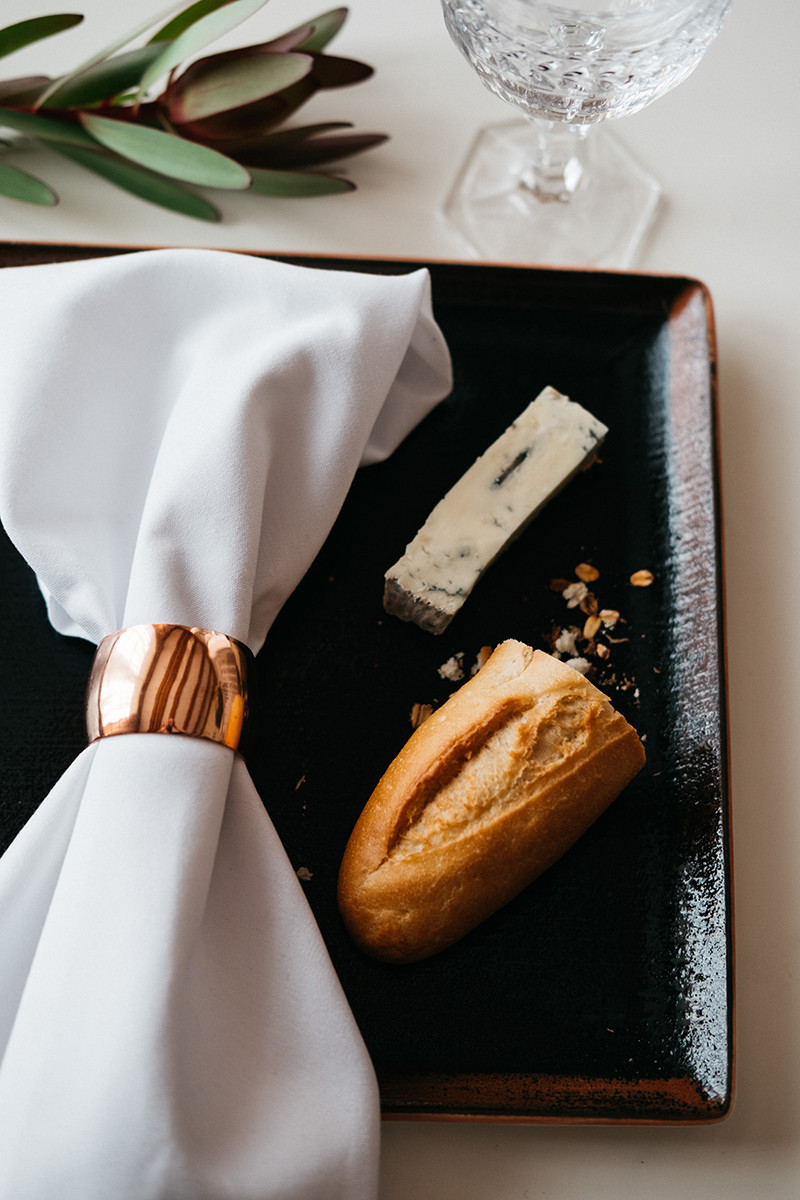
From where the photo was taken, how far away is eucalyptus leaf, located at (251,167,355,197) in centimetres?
98

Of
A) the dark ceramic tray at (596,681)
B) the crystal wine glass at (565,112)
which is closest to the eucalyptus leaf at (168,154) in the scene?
the dark ceramic tray at (596,681)

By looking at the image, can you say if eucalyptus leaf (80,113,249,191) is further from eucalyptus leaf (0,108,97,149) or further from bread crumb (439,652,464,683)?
bread crumb (439,652,464,683)

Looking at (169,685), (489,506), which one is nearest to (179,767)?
(169,685)

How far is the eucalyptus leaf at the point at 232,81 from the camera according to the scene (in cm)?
91

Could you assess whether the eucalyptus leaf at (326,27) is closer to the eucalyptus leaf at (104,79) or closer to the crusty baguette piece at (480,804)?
the eucalyptus leaf at (104,79)

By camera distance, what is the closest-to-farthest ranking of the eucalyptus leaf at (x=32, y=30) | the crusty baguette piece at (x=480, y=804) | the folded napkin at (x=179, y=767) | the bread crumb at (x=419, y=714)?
1. the folded napkin at (x=179, y=767)
2. the crusty baguette piece at (x=480, y=804)
3. the bread crumb at (x=419, y=714)
4. the eucalyptus leaf at (x=32, y=30)

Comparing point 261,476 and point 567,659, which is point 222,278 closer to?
point 261,476

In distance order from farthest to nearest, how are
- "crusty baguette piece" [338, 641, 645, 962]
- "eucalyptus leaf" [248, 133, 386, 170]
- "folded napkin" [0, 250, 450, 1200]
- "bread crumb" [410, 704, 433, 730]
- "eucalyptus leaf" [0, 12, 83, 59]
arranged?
1. "eucalyptus leaf" [248, 133, 386, 170]
2. "eucalyptus leaf" [0, 12, 83, 59]
3. "bread crumb" [410, 704, 433, 730]
4. "crusty baguette piece" [338, 641, 645, 962]
5. "folded napkin" [0, 250, 450, 1200]

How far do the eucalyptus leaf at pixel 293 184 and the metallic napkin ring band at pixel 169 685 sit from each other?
1.84 feet

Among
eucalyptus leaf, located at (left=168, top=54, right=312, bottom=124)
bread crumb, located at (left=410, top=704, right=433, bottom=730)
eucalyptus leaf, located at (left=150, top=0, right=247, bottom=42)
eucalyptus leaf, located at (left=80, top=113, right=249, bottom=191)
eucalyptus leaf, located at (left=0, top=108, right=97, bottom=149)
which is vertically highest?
eucalyptus leaf, located at (left=150, top=0, right=247, bottom=42)

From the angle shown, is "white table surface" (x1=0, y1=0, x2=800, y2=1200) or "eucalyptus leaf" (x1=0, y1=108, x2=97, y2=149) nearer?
"white table surface" (x1=0, y1=0, x2=800, y2=1200)

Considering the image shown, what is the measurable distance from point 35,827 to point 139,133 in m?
0.71

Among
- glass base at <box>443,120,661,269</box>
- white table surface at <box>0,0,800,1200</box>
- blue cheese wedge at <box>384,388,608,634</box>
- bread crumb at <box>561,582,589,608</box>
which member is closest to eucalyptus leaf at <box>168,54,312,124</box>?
white table surface at <box>0,0,800,1200</box>

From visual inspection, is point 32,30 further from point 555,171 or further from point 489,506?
point 489,506
